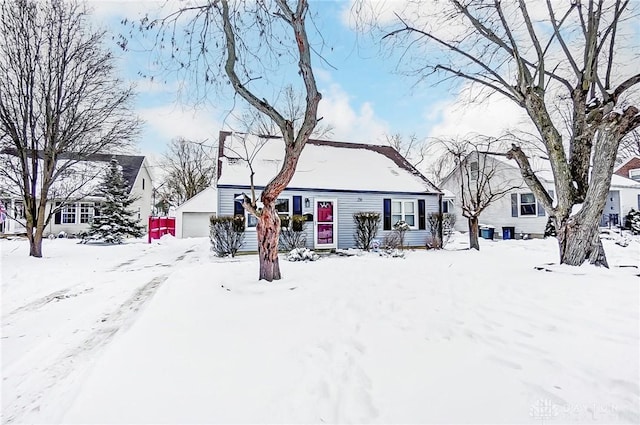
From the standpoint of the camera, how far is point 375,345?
3.08 m

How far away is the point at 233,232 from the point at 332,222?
12.9 feet

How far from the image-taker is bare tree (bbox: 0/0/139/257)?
10.4 meters

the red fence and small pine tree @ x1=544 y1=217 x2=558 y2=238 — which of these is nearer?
small pine tree @ x1=544 y1=217 x2=558 y2=238

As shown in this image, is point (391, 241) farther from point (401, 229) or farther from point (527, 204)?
point (527, 204)

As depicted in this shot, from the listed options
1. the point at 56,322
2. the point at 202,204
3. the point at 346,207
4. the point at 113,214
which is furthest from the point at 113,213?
the point at 56,322

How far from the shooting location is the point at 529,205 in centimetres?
1850

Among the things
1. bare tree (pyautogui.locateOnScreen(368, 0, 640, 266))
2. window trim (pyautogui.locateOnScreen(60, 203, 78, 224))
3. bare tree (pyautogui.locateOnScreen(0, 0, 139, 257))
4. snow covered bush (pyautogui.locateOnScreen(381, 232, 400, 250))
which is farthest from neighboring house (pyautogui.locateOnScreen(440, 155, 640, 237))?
window trim (pyautogui.locateOnScreen(60, 203, 78, 224))

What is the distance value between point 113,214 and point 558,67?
Result: 20047 mm

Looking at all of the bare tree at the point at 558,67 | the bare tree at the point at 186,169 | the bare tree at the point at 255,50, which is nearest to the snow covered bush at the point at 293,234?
the bare tree at the point at 255,50

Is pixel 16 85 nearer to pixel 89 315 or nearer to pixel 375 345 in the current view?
pixel 89 315

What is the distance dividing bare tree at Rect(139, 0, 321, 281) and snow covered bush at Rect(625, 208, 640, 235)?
1898cm

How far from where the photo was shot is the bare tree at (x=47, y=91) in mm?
10352

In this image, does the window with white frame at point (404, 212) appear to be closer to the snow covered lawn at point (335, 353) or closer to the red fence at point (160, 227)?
the snow covered lawn at point (335, 353)

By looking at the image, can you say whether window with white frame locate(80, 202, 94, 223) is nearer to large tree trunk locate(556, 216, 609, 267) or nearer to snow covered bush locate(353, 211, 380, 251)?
snow covered bush locate(353, 211, 380, 251)
